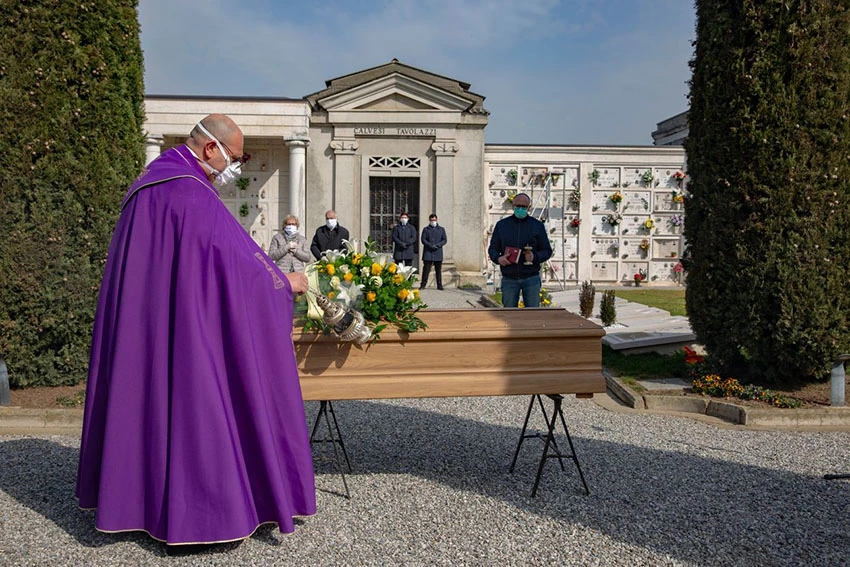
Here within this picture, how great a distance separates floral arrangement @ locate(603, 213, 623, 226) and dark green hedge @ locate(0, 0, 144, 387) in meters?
15.9

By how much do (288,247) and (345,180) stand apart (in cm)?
799

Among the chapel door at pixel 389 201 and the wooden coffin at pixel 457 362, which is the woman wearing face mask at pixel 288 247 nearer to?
the chapel door at pixel 389 201

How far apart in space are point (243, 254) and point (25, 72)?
4.42 m

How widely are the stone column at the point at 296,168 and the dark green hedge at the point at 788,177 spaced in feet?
44.2

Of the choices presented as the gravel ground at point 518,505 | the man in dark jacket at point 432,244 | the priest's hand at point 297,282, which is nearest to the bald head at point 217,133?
the priest's hand at point 297,282

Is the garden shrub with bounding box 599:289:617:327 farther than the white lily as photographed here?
Yes

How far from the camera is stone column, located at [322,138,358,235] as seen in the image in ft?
64.2

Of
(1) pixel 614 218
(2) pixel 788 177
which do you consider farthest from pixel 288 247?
(1) pixel 614 218

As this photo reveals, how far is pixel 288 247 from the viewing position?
39.1 feet

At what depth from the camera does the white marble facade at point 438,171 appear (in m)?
19.3

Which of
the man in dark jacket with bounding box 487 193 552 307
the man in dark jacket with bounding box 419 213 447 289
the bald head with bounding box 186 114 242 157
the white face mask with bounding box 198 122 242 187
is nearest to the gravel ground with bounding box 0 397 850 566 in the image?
the white face mask with bounding box 198 122 242 187

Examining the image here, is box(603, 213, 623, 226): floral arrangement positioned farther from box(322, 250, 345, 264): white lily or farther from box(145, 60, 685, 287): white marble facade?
box(322, 250, 345, 264): white lily

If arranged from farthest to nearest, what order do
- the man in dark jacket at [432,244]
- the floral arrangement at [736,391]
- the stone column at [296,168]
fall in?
the stone column at [296,168] → the man in dark jacket at [432,244] → the floral arrangement at [736,391]

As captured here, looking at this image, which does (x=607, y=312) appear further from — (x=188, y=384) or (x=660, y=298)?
(x=188, y=384)
